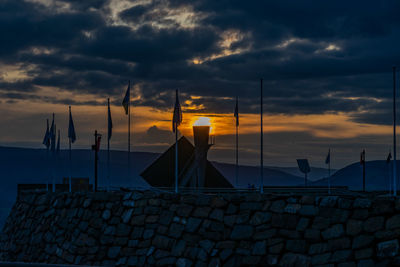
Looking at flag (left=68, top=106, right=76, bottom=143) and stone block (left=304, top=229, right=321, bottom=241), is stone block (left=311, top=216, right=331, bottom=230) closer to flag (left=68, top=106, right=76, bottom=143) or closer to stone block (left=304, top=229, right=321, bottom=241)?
stone block (left=304, top=229, right=321, bottom=241)

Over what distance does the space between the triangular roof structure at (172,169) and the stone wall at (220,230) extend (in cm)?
2530

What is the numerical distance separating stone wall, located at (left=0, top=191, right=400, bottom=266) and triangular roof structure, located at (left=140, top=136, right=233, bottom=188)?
2530 centimetres

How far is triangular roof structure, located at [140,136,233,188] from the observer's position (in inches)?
2467

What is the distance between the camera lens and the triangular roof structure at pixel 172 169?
62.7m

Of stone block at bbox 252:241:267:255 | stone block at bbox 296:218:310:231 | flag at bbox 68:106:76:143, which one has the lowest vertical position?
stone block at bbox 252:241:267:255

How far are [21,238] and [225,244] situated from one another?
63.8ft

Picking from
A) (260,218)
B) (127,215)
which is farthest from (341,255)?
(127,215)

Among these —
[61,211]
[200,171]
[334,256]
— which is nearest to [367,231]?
[334,256]

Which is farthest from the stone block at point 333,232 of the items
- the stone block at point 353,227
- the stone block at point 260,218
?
the stone block at point 260,218

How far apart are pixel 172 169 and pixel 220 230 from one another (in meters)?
37.0

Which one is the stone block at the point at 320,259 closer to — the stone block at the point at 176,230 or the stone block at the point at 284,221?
the stone block at the point at 284,221

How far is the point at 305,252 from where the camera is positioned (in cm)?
2414

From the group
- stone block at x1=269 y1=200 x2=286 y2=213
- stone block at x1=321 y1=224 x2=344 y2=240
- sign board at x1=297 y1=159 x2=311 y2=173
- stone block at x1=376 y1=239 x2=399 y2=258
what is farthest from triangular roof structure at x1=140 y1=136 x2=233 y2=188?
stone block at x1=376 y1=239 x2=399 y2=258

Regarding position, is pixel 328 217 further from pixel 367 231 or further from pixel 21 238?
pixel 21 238
